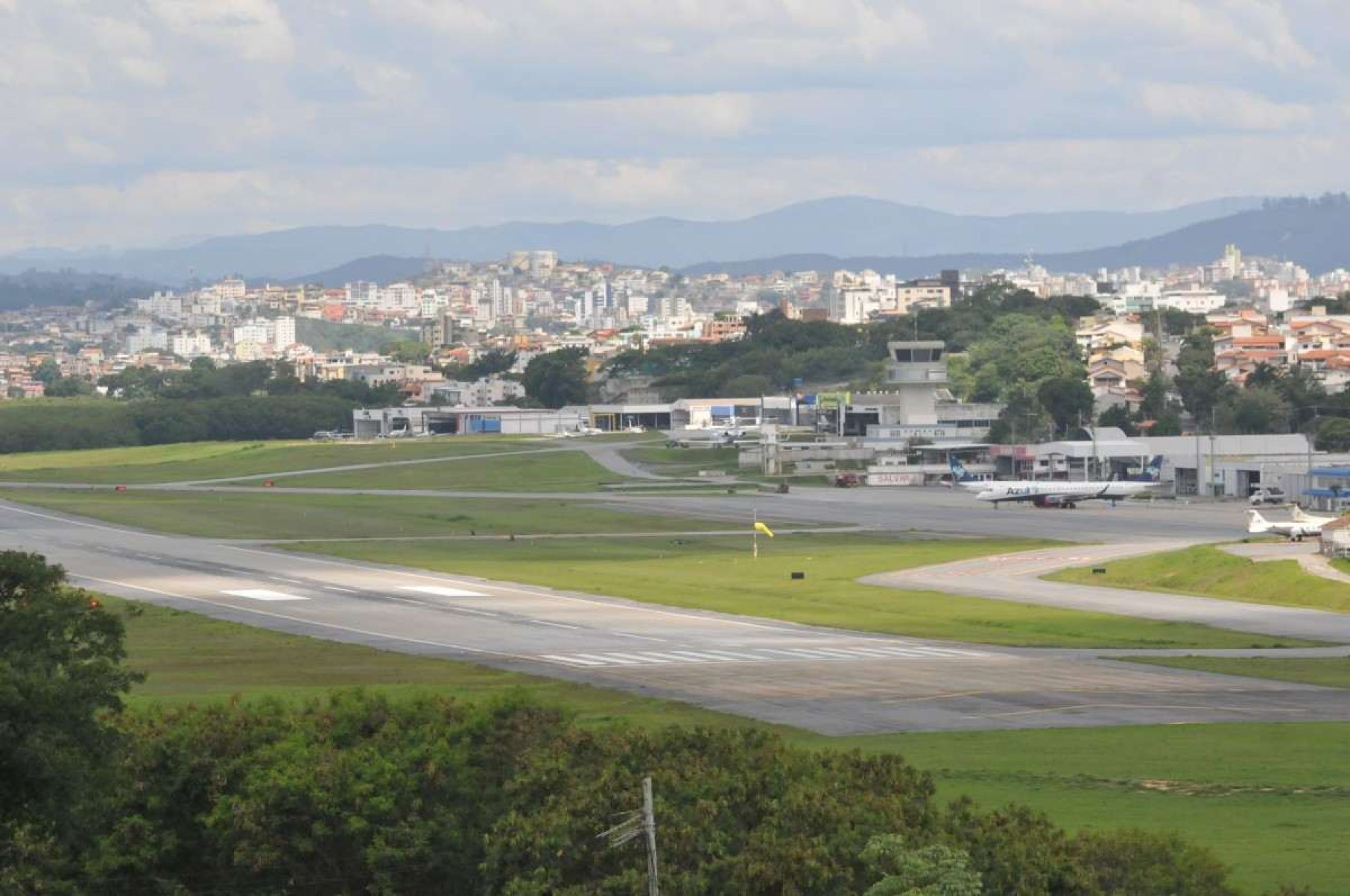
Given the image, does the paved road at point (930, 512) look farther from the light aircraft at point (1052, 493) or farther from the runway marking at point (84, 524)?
the runway marking at point (84, 524)

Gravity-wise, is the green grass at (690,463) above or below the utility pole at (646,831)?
below

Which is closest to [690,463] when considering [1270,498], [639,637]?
[1270,498]

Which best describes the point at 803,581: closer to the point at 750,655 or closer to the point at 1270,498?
the point at 750,655

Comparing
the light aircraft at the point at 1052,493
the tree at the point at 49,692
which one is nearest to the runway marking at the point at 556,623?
the tree at the point at 49,692

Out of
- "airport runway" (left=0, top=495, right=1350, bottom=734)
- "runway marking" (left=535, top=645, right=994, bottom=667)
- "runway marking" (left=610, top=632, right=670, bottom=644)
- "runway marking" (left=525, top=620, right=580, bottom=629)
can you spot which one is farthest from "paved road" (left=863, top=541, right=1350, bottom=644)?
"runway marking" (left=525, top=620, right=580, bottom=629)

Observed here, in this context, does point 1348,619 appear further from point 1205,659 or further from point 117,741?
point 117,741

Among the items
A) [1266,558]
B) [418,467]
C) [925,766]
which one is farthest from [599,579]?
[418,467]

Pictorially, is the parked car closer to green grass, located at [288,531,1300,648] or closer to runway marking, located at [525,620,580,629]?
green grass, located at [288,531,1300,648]
